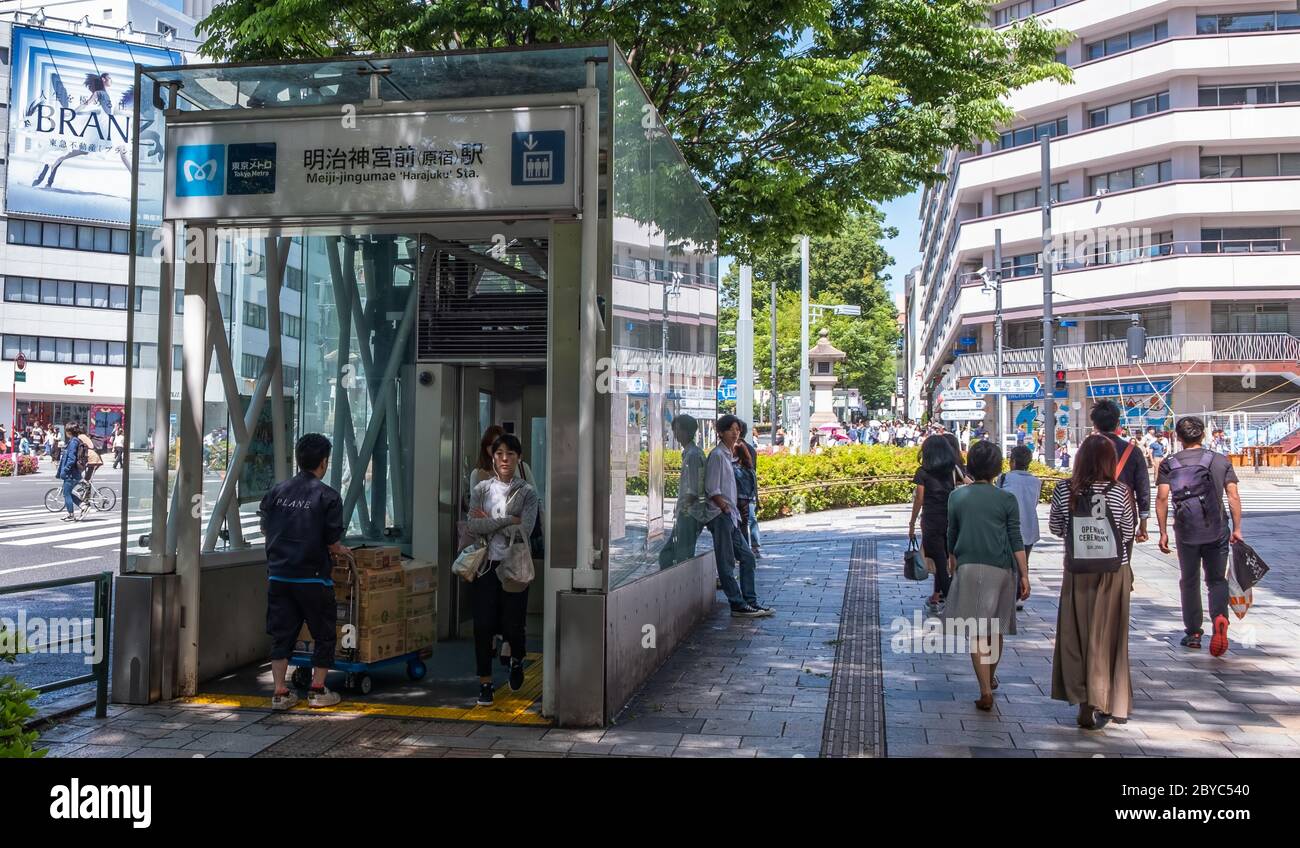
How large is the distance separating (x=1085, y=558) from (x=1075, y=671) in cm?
65

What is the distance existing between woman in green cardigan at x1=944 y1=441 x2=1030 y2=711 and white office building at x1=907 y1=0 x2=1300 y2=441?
34446mm

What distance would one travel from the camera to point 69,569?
1357 cm

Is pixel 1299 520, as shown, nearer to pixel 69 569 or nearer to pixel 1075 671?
pixel 1075 671

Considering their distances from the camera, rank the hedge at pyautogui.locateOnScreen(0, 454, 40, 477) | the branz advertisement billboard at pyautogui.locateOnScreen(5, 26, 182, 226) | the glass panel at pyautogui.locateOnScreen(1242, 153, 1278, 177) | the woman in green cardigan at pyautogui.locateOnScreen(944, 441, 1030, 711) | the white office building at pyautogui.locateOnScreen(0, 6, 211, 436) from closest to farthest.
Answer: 1. the woman in green cardigan at pyautogui.locateOnScreen(944, 441, 1030, 711)
2. the branz advertisement billboard at pyautogui.locateOnScreen(5, 26, 182, 226)
3. the hedge at pyautogui.locateOnScreen(0, 454, 40, 477)
4. the glass panel at pyautogui.locateOnScreen(1242, 153, 1278, 177)
5. the white office building at pyautogui.locateOnScreen(0, 6, 211, 436)

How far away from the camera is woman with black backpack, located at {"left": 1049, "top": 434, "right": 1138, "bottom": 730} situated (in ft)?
20.5

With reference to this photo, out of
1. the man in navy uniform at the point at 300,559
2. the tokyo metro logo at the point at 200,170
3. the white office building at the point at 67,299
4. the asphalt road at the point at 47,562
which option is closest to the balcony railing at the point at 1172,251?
the asphalt road at the point at 47,562

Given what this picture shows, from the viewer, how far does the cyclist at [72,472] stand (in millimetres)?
20203

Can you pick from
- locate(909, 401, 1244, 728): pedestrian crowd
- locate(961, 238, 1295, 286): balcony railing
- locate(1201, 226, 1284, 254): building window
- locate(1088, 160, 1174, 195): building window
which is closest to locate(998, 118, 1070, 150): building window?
locate(1088, 160, 1174, 195): building window

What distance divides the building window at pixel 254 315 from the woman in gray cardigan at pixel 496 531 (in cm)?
232

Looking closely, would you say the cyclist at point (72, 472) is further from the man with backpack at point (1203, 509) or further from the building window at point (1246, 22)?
the building window at point (1246, 22)

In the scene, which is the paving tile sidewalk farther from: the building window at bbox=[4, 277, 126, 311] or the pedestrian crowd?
the building window at bbox=[4, 277, 126, 311]
